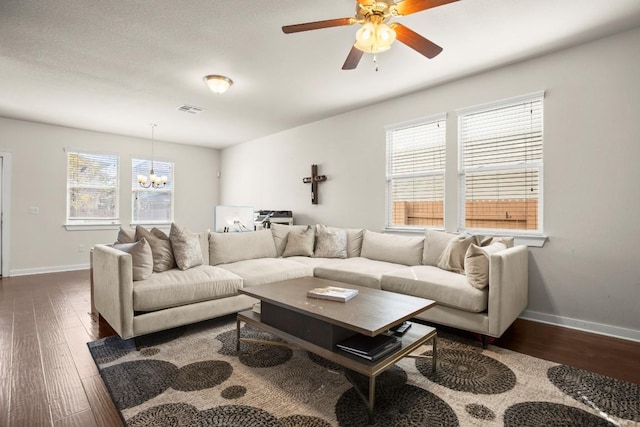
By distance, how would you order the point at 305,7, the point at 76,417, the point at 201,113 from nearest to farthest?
the point at 76,417
the point at 305,7
the point at 201,113

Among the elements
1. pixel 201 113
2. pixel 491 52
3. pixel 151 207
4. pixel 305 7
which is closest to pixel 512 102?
pixel 491 52

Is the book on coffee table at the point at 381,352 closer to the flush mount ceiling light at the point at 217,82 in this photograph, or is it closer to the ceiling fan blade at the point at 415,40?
the ceiling fan blade at the point at 415,40

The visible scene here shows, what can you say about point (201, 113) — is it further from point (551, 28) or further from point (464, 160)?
point (551, 28)

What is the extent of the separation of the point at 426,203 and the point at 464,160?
2.28 ft

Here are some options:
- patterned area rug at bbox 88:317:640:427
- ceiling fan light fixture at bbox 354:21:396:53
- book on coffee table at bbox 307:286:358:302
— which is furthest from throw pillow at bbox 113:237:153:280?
ceiling fan light fixture at bbox 354:21:396:53

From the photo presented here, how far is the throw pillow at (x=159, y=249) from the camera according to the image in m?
3.08

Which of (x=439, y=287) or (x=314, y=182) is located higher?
(x=314, y=182)

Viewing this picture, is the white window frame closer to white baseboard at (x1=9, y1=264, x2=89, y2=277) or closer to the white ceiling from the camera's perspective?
white baseboard at (x1=9, y1=264, x2=89, y2=277)

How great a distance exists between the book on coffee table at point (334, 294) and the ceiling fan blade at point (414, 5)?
184 cm

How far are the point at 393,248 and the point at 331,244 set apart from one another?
2.70 ft

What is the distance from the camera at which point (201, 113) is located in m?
5.03

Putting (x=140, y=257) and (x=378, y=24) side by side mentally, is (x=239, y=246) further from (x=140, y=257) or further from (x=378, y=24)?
(x=378, y=24)

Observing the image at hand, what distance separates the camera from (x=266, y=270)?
3.41 m

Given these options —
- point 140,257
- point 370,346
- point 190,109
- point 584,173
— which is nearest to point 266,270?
point 140,257
